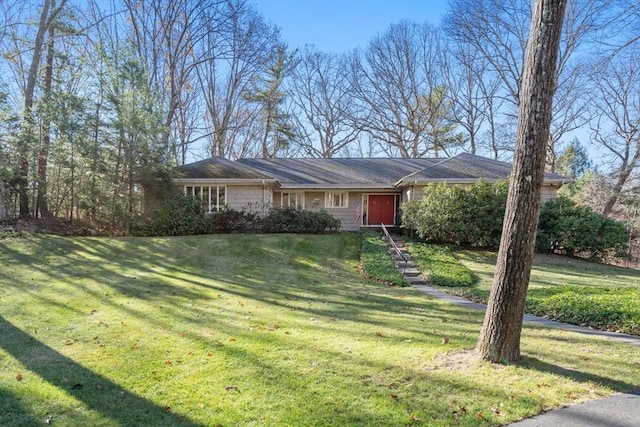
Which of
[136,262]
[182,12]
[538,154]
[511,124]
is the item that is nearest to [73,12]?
[182,12]

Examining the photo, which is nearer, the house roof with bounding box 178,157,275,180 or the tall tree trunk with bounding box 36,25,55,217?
the tall tree trunk with bounding box 36,25,55,217

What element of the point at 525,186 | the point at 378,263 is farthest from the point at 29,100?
the point at 525,186

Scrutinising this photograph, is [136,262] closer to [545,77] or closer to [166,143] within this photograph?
[166,143]

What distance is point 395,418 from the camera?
9.57 feet

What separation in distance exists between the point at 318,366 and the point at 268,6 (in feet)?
73.6

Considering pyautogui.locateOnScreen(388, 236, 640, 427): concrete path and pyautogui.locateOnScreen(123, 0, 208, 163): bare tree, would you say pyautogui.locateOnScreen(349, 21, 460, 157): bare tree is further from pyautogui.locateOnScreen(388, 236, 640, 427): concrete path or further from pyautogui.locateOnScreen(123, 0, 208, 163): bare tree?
pyautogui.locateOnScreen(388, 236, 640, 427): concrete path

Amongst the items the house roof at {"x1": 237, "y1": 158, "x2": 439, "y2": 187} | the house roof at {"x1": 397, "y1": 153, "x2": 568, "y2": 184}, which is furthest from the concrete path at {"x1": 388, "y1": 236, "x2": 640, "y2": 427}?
the house roof at {"x1": 237, "y1": 158, "x2": 439, "y2": 187}

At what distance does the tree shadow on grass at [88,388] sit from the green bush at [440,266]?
8.67 metres

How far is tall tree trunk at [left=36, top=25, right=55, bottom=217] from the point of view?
1466 centimetres

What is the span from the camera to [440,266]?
1194 cm

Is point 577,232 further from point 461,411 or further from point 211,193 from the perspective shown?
point 211,193

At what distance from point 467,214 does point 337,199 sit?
7428mm

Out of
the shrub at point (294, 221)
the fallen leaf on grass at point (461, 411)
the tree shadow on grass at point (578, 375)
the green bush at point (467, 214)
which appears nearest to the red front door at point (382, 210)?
the shrub at point (294, 221)

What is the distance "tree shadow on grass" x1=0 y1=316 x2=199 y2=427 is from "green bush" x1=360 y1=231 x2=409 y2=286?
7.86 metres
